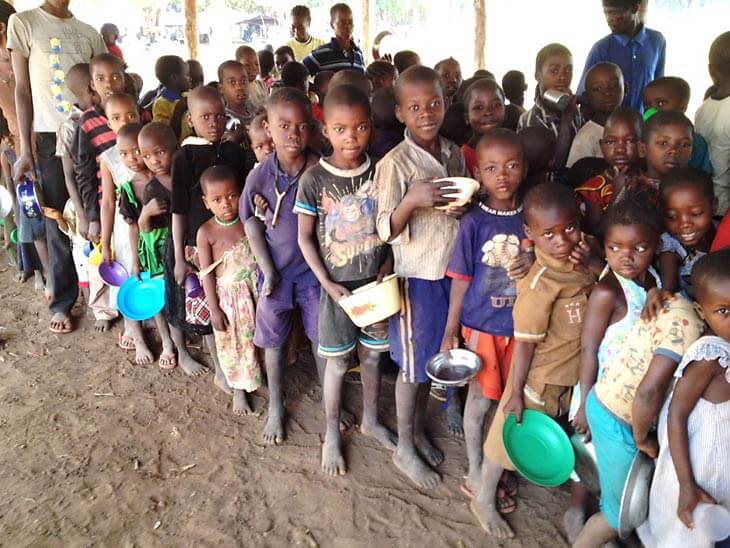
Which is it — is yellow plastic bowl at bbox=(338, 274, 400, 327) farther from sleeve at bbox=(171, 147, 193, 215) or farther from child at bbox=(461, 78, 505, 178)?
sleeve at bbox=(171, 147, 193, 215)

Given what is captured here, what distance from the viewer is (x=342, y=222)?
2.09 meters

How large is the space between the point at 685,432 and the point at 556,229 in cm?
64

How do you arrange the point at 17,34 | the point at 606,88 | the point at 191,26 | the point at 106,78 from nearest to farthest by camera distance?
the point at 606,88, the point at 106,78, the point at 17,34, the point at 191,26

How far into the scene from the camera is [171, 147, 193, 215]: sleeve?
2562 mm

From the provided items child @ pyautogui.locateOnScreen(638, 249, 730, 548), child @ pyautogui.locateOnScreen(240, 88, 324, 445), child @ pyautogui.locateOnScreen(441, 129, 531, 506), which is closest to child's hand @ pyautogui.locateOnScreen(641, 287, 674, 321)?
child @ pyautogui.locateOnScreen(638, 249, 730, 548)

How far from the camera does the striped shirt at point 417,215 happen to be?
196 cm

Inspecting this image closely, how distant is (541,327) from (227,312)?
1.48 meters

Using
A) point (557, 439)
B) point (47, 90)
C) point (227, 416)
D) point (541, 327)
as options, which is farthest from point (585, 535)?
point (47, 90)

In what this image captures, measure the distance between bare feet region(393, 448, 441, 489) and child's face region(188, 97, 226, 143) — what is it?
5.51 ft

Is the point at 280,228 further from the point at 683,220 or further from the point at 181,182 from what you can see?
the point at 683,220

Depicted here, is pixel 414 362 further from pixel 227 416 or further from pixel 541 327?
pixel 227 416

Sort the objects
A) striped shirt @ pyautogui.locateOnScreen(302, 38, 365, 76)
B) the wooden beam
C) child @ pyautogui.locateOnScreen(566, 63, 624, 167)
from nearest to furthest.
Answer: child @ pyautogui.locateOnScreen(566, 63, 624, 167) < striped shirt @ pyautogui.locateOnScreen(302, 38, 365, 76) < the wooden beam

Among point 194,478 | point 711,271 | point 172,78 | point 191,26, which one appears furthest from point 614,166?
point 191,26

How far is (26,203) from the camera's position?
3641 mm
